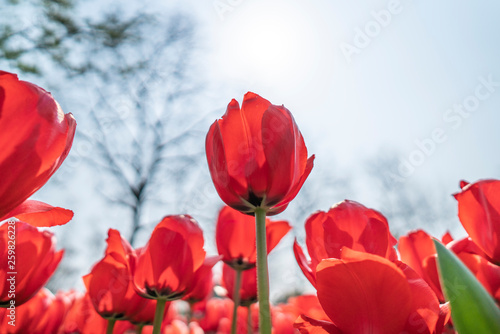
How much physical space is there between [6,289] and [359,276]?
70cm

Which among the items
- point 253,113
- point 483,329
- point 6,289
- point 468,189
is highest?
point 253,113

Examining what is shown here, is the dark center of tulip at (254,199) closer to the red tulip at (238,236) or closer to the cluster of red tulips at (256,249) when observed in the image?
the cluster of red tulips at (256,249)

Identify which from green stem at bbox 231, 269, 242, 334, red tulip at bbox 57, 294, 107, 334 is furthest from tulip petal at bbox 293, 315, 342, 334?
red tulip at bbox 57, 294, 107, 334

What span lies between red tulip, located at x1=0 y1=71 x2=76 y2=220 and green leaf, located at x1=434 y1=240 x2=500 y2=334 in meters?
0.42

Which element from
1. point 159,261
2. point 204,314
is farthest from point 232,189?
point 204,314

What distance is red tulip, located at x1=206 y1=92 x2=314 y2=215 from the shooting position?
609 millimetres

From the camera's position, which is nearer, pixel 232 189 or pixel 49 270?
pixel 232 189

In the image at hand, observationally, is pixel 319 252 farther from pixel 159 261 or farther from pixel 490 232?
pixel 159 261

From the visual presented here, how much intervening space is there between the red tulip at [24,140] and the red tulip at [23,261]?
0.40 metres

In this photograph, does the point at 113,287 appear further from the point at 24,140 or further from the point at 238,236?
the point at 24,140

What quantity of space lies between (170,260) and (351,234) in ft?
1.37

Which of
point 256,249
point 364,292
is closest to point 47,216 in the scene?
point 256,249

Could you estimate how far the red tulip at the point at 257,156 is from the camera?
609 millimetres

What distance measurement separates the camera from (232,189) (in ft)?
2.11
